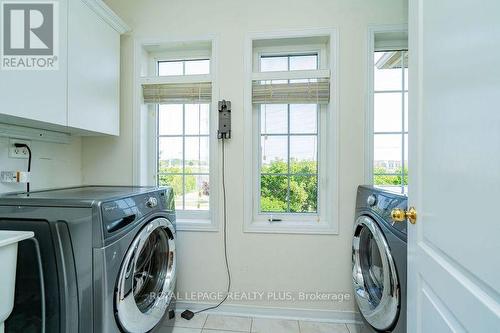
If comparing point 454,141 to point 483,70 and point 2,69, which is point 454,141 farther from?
point 2,69

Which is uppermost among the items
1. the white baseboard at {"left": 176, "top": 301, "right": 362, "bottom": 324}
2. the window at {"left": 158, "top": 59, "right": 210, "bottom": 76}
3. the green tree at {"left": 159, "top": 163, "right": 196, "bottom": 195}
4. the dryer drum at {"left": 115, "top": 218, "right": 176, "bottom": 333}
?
the window at {"left": 158, "top": 59, "right": 210, "bottom": 76}

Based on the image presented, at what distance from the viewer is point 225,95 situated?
181 cm

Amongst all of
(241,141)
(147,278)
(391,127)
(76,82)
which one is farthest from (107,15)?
(391,127)

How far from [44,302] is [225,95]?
150 centimetres

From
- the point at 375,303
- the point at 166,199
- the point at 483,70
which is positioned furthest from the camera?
the point at 166,199

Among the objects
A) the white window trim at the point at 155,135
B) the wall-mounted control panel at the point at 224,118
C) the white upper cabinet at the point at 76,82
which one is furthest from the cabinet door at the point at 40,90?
the wall-mounted control panel at the point at 224,118

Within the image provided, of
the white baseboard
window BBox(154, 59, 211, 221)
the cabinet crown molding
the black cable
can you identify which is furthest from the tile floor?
the cabinet crown molding

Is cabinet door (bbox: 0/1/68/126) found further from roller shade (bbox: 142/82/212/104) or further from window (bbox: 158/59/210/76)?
window (bbox: 158/59/210/76)

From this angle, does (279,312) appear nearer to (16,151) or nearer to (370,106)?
(370,106)

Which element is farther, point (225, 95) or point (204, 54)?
point (204, 54)

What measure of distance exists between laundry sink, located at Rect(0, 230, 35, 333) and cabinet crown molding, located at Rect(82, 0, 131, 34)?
1360mm

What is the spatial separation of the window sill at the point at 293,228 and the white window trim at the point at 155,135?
0.94 ft

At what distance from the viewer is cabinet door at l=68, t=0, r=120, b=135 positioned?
1.37 metres

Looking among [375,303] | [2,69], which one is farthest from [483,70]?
[2,69]
